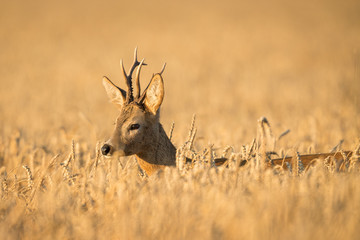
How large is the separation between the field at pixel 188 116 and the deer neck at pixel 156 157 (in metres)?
0.17

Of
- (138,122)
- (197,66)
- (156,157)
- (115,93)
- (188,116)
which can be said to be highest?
(197,66)

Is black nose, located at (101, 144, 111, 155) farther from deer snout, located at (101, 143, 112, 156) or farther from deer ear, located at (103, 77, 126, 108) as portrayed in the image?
deer ear, located at (103, 77, 126, 108)

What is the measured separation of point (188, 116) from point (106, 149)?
8663mm

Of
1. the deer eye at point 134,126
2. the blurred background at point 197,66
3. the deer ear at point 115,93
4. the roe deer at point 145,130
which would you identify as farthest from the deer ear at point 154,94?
the blurred background at point 197,66

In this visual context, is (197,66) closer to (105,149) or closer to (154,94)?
(154,94)

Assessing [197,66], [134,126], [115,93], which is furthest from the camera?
[197,66]

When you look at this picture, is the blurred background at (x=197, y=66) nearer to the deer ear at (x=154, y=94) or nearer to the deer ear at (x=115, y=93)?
the deer ear at (x=115, y=93)

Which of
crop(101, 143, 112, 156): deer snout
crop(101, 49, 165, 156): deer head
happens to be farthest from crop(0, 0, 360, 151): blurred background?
crop(101, 143, 112, 156): deer snout

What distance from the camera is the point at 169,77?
2270 cm

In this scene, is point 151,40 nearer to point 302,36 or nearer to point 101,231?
point 302,36

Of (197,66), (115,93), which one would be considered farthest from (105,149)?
(197,66)

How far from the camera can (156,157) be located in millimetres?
6004

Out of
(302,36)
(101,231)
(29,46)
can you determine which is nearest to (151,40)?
(29,46)

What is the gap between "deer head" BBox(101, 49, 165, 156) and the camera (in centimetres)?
575
